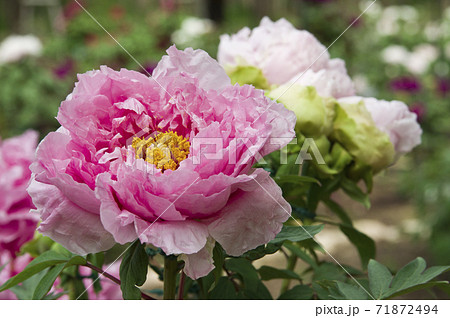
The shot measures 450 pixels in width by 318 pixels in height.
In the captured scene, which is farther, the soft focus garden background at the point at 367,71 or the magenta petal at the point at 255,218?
the soft focus garden background at the point at 367,71

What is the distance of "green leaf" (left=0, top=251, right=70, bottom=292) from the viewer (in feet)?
1.38

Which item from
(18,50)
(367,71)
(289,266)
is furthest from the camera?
(367,71)

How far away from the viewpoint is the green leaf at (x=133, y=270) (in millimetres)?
407

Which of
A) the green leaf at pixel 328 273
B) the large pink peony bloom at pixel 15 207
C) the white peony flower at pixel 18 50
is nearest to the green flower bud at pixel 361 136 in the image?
the green leaf at pixel 328 273

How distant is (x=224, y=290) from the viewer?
1.61 feet

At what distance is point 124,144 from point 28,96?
9.39ft

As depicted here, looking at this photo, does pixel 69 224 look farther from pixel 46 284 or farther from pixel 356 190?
pixel 356 190

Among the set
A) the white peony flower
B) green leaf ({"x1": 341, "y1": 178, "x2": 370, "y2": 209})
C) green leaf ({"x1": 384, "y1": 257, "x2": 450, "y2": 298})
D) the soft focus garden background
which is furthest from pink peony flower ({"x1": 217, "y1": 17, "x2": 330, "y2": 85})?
the white peony flower

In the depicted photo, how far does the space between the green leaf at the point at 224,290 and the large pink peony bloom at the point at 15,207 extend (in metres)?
0.31

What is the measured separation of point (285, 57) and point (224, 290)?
24 cm

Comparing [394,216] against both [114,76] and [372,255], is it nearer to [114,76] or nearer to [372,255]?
[372,255]

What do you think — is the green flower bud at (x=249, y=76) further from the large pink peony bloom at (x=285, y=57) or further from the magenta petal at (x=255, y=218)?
the magenta petal at (x=255, y=218)

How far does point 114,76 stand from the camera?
42 cm

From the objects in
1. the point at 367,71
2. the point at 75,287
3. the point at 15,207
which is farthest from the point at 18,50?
the point at 75,287
